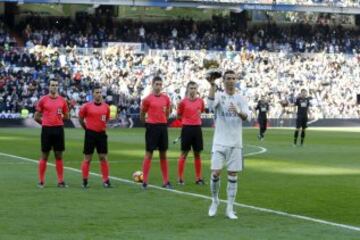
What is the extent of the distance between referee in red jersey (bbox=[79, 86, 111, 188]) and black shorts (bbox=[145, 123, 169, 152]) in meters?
0.91

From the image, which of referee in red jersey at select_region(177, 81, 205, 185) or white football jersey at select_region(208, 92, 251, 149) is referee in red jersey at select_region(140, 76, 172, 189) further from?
white football jersey at select_region(208, 92, 251, 149)

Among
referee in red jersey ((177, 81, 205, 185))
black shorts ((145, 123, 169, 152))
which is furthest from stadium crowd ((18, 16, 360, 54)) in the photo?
black shorts ((145, 123, 169, 152))

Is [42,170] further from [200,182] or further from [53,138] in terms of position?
[200,182]

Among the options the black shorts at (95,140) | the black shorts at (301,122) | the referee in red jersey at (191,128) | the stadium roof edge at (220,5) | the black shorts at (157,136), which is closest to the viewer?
the black shorts at (157,136)

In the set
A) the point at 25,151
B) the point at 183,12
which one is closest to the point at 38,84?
the point at 183,12

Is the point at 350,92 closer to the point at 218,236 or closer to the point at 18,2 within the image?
the point at 18,2

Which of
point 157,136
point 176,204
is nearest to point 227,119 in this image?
point 176,204

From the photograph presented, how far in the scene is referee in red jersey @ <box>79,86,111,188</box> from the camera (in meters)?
17.9

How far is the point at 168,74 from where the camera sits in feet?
208

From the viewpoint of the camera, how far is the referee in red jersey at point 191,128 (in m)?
18.9

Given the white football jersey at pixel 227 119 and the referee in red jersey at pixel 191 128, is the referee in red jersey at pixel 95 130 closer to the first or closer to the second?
the referee in red jersey at pixel 191 128

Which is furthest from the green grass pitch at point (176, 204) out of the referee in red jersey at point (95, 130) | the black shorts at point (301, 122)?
the black shorts at point (301, 122)

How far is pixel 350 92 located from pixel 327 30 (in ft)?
30.2

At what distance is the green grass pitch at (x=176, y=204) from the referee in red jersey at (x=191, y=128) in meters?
0.47
